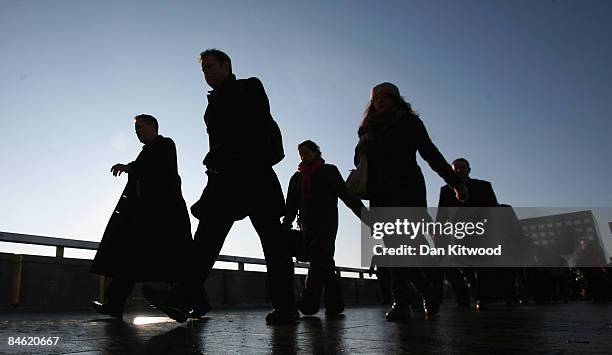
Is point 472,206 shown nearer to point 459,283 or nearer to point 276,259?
point 459,283

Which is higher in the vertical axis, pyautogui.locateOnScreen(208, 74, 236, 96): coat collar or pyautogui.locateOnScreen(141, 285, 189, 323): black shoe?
pyautogui.locateOnScreen(208, 74, 236, 96): coat collar

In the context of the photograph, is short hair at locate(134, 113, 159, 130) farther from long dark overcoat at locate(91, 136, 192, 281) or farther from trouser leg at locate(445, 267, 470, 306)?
trouser leg at locate(445, 267, 470, 306)

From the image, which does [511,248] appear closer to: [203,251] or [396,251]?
[396,251]

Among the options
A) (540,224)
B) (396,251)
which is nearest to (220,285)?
(396,251)

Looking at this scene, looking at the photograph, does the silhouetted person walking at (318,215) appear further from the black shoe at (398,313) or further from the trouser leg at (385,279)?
the black shoe at (398,313)

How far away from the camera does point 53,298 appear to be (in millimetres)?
8469

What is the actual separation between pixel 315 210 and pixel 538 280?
29.1 ft

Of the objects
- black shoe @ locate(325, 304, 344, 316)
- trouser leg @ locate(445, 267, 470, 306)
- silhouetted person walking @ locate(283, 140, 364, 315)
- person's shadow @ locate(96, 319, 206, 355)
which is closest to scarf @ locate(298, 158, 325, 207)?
silhouetted person walking @ locate(283, 140, 364, 315)

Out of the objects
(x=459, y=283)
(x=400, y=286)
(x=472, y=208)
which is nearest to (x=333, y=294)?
(x=400, y=286)

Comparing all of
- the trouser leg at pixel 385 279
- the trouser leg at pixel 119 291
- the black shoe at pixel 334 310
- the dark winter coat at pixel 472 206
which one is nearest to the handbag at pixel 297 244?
the black shoe at pixel 334 310

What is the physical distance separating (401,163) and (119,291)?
2.72 metres

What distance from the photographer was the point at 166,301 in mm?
3445

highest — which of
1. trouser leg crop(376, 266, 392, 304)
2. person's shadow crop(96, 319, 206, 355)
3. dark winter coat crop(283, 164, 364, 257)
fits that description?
dark winter coat crop(283, 164, 364, 257)

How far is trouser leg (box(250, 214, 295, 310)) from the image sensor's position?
3770 millimetres
